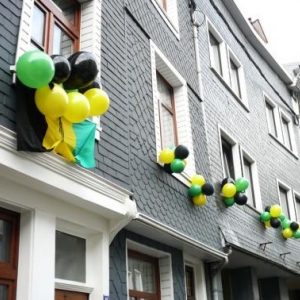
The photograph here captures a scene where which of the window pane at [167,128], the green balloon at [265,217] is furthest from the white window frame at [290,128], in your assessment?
the window pane at [167,128]

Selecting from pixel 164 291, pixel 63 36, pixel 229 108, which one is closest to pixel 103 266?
pixel 164 291

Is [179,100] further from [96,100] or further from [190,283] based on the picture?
[96,100]

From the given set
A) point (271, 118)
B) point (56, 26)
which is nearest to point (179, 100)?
point (56, 26)

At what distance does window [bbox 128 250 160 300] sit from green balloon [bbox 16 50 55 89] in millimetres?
3517

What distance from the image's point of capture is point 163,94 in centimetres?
988

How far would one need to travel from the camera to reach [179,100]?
10.1m

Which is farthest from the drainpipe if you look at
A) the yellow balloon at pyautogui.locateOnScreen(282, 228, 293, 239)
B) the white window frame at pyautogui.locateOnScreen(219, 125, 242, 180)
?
the yellow balloon at pyautogui.locateOnScreen(282, 228, 293, 239)

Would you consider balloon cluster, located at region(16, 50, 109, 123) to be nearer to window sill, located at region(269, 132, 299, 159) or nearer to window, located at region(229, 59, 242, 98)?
window, located at region(229, 59, 242, 98)

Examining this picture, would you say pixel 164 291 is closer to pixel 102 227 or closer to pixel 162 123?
pixel 102 227

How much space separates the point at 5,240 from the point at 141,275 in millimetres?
3115

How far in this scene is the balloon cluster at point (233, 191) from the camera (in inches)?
409

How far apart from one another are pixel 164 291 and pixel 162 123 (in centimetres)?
299

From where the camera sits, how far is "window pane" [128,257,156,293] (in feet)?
25.0

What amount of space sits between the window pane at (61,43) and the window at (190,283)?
466cm
